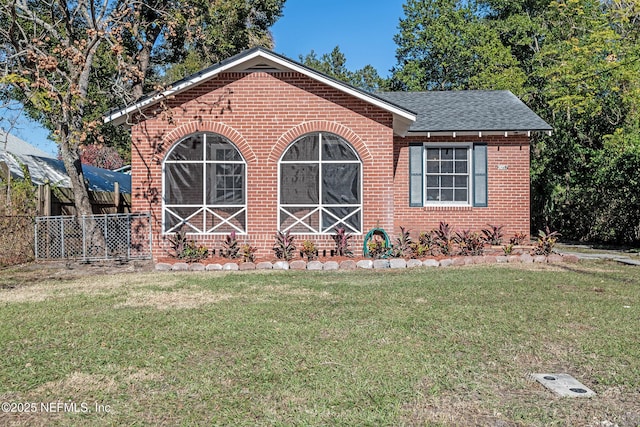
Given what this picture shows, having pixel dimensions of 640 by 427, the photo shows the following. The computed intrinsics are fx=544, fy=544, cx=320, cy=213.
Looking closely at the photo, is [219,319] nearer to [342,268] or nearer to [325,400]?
[325,400]

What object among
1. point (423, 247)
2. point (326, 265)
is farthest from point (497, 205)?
point (326, 265)

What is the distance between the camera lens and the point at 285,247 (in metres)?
12.6

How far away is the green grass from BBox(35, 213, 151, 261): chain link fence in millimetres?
4077

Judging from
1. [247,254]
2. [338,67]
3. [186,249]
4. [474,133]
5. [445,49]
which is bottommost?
[247,254]

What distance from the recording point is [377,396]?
4.19m

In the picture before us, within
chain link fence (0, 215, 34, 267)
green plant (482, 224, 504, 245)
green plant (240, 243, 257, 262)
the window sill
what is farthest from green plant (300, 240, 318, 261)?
chain link fence (0, 215, 34, 267)

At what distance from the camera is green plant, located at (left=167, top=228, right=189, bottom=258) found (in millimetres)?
12743

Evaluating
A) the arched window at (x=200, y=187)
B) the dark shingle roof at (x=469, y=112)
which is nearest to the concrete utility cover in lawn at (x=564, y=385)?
the arched window at (x=200, y=187)

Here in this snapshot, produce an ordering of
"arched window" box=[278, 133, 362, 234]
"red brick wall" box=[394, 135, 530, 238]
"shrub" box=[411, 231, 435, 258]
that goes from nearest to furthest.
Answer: "shrub" box=[411, 231, 435, 258] → "arched window" box=[278, 133, 362, 234] → "red brick wall" box=[394, 135, 530, 238]

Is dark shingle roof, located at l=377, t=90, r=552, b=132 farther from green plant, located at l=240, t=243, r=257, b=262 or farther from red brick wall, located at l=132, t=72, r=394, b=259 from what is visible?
green plant, located at l=240, t=243, r=257, b=262

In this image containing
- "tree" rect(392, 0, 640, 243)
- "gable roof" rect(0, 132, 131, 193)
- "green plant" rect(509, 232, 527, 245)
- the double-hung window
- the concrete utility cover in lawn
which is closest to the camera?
the concrete utility cover in lawn

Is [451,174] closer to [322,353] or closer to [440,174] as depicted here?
[440,174]

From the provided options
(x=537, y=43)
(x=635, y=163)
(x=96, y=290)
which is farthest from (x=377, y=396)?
(x=537, y=43)

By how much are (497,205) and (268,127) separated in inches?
272
